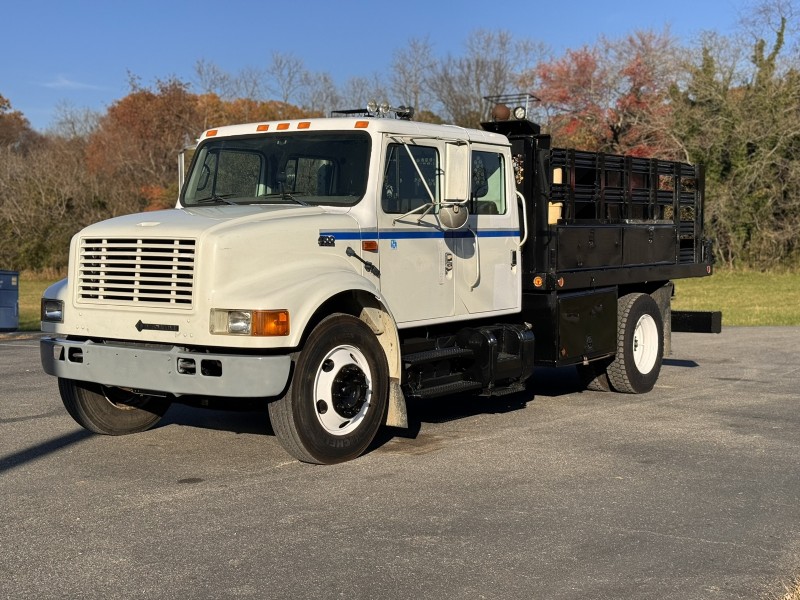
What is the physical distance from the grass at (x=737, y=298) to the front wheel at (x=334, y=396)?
12585mm

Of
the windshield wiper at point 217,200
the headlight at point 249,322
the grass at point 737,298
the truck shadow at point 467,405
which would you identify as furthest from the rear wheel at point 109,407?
the grass at point 737,298

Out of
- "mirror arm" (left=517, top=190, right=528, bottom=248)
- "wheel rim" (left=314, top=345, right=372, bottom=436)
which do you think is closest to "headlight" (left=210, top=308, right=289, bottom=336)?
"wheel rim" (left=314, top=345, right=372, bottom=436)

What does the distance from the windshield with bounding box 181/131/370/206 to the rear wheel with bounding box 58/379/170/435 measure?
1628 mm

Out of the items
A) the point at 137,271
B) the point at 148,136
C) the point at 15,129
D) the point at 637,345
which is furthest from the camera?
the point at 15,129

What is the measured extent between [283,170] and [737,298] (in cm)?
1872

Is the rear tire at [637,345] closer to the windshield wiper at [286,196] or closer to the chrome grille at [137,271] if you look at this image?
the windshield wiper at [286,196]

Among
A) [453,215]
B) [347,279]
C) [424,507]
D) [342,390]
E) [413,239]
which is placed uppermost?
[453,215]

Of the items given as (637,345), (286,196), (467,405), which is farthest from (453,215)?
(637,345)

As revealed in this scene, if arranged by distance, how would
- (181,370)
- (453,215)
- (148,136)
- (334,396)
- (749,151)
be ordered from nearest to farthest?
(181,370), (334,396), (453,215), (749,151), (148,136)

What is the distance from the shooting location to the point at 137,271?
716cm

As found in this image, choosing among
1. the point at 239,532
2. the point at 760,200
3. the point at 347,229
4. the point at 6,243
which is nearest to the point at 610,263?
the point at 347,229

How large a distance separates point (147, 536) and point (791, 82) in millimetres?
30338

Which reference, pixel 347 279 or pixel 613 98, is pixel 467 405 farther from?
pixel 613 98

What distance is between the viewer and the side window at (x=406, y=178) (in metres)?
7.95
